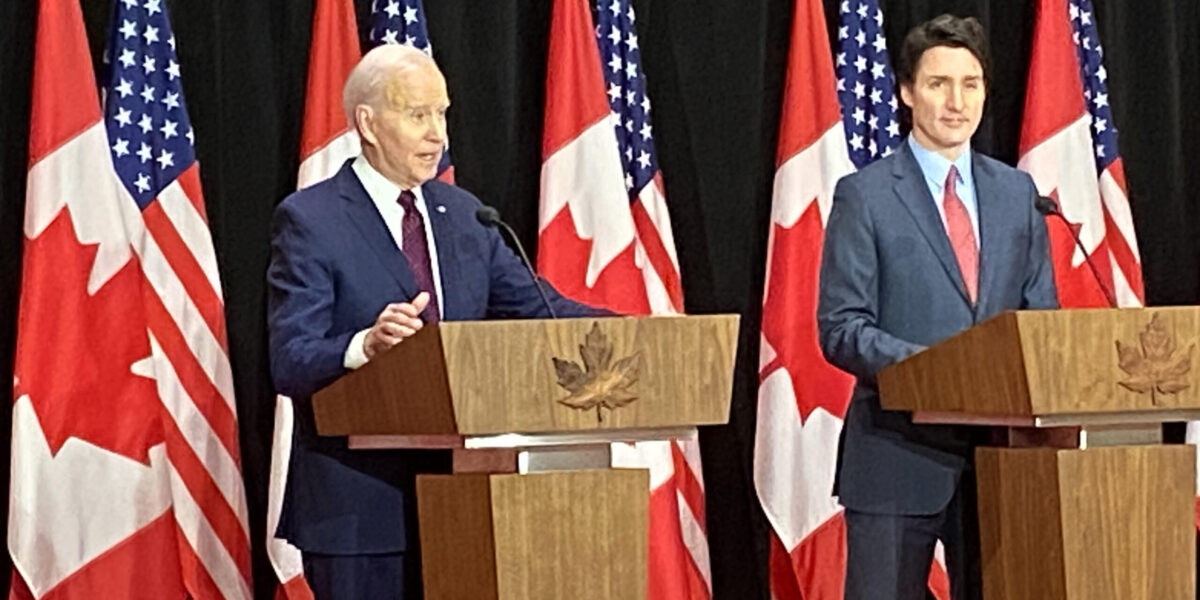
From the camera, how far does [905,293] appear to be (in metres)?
3.63

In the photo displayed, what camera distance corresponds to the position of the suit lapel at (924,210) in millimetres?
3621

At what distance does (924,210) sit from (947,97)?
25 centimetres

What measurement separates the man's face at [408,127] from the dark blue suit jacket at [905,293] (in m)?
0.84

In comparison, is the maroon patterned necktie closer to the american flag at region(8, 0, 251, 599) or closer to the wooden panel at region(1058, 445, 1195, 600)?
the wooden panel at region(1058, 445, 1195, 600)

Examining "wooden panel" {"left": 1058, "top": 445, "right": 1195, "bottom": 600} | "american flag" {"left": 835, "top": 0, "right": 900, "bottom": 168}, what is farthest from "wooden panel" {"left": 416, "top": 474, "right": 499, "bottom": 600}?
"american flag" {"left": 835, "top": 0, "right": 900, "bottom": 168}

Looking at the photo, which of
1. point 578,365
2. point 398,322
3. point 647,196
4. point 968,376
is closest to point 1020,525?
point 968,376

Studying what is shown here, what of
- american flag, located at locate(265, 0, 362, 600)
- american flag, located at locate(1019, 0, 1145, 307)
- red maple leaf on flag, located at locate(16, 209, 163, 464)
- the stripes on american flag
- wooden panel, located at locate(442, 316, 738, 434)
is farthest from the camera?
american flag, located at locate(1019, 0, 1145, 307)

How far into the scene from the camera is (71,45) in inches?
186

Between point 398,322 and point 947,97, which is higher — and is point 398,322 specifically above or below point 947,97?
below

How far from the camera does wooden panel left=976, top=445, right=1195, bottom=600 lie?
10.3 ft

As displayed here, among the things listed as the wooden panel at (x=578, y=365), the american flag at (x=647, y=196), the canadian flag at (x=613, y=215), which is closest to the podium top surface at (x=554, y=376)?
the wooden panel at (x=578, y=365)

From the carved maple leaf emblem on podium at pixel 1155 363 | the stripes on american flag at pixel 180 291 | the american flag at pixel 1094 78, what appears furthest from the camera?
the american flag at pixel 1094 78

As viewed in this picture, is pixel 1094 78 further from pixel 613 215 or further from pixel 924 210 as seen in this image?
pixel 924 210

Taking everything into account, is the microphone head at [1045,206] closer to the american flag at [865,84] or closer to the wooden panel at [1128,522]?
the wooden panel at [1128,522]
